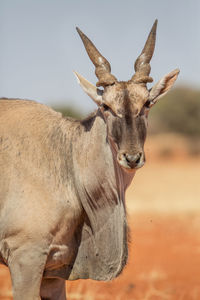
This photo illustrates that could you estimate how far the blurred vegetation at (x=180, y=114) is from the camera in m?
43.4

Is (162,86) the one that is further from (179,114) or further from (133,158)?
(179,114)

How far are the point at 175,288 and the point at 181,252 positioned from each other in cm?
251

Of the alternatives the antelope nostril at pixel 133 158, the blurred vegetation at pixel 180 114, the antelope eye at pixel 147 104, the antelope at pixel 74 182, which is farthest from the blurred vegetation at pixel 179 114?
the antelope nostril at pixel 133 158

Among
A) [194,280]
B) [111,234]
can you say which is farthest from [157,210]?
[111,234]

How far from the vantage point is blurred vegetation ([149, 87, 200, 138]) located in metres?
43.4

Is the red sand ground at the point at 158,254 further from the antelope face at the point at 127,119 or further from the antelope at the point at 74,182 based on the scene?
the antelope face at the point at 127,119

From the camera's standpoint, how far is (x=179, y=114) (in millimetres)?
44688

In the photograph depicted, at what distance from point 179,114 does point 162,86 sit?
40.1 m

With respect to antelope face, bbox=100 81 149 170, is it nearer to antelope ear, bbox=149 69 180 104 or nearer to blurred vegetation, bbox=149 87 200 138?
antelope ear, bbox=149 69 180 104

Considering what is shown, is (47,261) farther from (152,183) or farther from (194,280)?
(152,183)

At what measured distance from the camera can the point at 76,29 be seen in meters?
5.22

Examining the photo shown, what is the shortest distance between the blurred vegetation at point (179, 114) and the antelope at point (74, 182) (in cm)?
3647

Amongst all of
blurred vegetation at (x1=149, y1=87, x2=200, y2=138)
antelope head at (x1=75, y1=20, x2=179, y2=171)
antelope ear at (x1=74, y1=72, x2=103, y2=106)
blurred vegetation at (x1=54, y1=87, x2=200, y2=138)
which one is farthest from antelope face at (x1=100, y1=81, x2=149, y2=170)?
blurred vegetation at (x1=149, y1=87, x2=200, y2=138)

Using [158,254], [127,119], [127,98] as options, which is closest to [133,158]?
[127,119]
